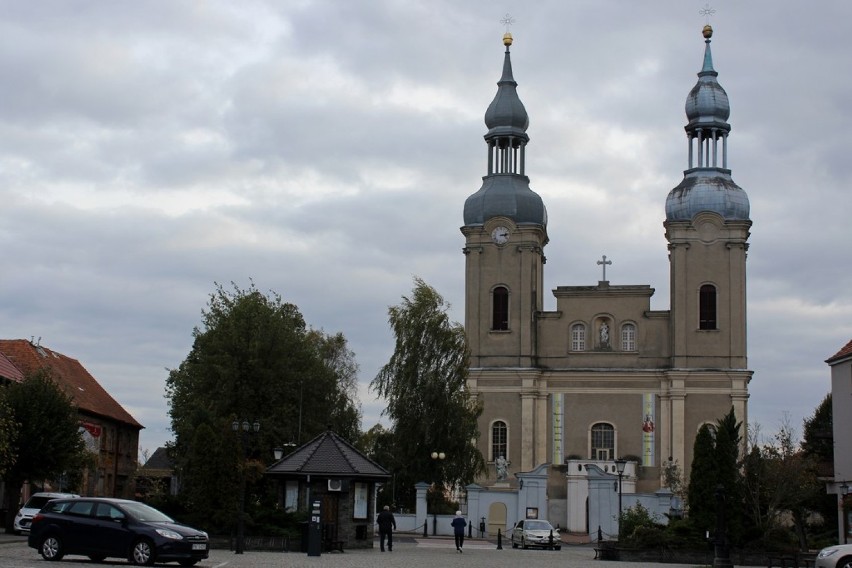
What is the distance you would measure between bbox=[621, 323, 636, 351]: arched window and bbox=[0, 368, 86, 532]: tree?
115 feet

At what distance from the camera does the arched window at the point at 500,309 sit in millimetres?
69562

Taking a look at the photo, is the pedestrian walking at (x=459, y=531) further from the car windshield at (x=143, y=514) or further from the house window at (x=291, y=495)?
the car windshield at (x=143, y=514)

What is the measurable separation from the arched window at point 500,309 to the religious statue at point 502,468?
23.0 feet

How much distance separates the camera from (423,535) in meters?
54.7

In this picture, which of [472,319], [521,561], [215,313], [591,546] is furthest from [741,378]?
[521,561]

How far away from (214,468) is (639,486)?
35.0 meters

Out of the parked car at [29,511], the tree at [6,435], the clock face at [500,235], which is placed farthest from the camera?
the clock face at [500,235]

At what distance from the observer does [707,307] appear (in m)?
67.4

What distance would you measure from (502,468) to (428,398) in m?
9.20

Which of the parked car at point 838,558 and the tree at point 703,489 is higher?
the tree at point 703,489

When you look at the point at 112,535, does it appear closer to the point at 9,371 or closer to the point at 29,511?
the point at 29,511

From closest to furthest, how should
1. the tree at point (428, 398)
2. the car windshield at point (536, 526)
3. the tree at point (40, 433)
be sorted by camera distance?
1. the tree at point (40, 433)
2. the car windshield at point (536, 526)
3. the tree at point (428, 398)

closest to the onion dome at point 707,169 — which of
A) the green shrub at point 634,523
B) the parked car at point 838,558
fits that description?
the green shrub at point 634,523

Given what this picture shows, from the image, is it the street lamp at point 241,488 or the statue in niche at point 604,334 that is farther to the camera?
the statue in niche at point 604,334
